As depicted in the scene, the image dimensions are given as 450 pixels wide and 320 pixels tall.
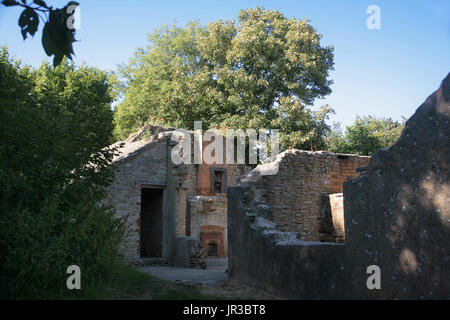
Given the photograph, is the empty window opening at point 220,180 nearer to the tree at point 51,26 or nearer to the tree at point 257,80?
the tree at point 257,80

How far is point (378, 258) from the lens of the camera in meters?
5.20

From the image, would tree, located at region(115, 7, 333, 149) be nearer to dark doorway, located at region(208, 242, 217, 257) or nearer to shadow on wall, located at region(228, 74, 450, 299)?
dark doorway, located at region(208, 242, 217, 257)

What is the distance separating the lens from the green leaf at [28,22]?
2.83m

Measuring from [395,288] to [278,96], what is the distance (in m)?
19.1

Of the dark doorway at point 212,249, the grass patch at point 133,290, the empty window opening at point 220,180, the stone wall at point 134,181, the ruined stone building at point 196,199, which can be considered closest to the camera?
the grass patch at point 133,290

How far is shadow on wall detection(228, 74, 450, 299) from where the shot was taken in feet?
14.9

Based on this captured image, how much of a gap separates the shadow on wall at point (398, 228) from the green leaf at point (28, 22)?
436 cm

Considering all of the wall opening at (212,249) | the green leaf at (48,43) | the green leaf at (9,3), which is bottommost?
the wall opening at (212,249)

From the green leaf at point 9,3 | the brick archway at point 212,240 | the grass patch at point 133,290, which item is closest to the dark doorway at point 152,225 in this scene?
the brick archway at point 212,240

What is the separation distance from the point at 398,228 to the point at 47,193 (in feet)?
18.3

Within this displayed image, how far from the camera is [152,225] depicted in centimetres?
1579

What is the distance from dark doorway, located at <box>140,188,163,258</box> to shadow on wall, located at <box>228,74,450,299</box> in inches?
367

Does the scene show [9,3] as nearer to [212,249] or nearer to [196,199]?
[196,199]

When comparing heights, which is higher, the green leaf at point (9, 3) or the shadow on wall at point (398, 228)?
the green leaf at point (9, 3)
